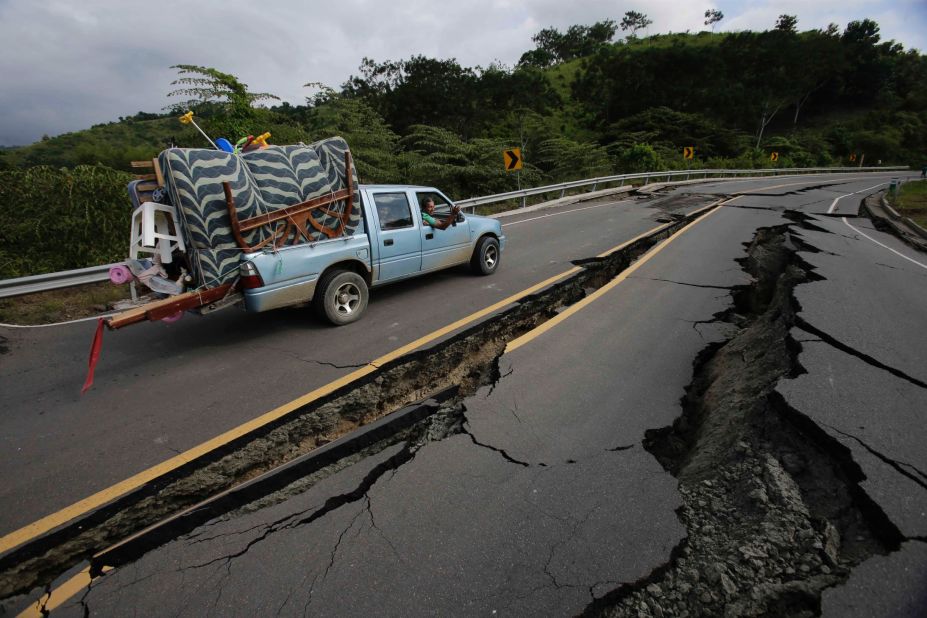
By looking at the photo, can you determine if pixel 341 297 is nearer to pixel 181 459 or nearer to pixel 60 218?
pixel 181 459

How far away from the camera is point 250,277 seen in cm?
473

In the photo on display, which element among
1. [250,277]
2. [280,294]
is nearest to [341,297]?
[280,294]

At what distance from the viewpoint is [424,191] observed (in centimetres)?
673

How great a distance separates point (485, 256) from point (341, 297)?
2889mm

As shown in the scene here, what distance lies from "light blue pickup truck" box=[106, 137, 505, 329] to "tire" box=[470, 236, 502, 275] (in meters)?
1.34

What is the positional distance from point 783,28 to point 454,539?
79.6m

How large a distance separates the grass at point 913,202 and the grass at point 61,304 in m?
21.4

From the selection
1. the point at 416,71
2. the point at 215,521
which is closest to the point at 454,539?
the point at 215,521

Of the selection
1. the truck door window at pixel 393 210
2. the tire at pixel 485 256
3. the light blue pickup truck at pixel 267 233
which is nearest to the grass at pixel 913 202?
the tire at pixel 485 256

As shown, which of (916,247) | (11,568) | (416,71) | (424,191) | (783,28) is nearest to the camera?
(11,568)

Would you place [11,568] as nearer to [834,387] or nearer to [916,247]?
[834,387]

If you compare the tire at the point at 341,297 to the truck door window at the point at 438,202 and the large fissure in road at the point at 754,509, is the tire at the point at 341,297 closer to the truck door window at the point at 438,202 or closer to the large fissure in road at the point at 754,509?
the truck door window at the point at 438,202

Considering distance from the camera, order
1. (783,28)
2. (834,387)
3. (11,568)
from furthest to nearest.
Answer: (783,28) < (834,387) < (11,568)

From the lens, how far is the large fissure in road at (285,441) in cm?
254
